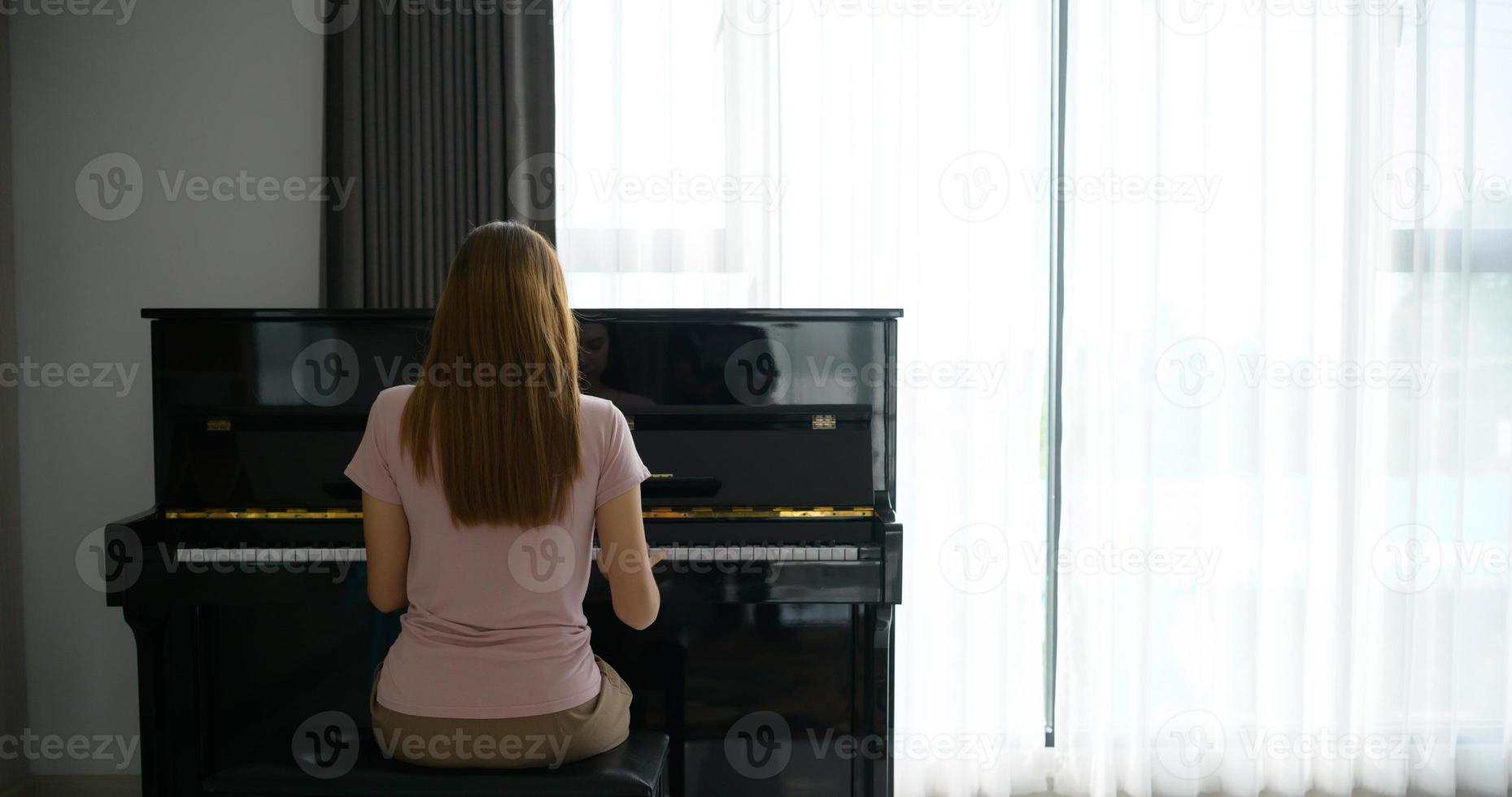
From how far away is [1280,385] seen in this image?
2445 mm

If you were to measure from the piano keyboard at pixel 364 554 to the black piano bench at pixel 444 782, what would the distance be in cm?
44

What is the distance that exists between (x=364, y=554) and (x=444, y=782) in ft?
1.96

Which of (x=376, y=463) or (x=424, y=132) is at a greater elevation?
(x=424, y=132)

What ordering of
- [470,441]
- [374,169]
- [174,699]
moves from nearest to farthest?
[470,441] → [174,699] → [374,169]

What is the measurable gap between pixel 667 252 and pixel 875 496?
915 millimetres

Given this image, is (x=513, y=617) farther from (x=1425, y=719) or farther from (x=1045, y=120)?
(x=1425, y=719)

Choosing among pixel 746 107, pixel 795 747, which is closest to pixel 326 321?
pixel 746 107

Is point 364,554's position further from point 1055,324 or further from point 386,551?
point 1055,324

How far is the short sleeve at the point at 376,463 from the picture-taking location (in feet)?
4.62

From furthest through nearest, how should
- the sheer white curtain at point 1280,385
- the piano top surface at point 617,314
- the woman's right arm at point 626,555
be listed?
the sheer white curtain at point 1280,385, the piano top surface at point 617,314, the woman's right arm at point 626,555

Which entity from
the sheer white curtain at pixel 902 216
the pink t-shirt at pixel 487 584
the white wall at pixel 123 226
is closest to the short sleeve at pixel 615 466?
the pink t-shirt at pixel 487 584

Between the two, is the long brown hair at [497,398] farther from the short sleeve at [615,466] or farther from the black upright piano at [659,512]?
the black upright piano at [659,512]

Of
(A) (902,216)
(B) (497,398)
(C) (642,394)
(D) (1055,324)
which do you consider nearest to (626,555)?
(B) (497,398)

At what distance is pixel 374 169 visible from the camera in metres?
2.30
